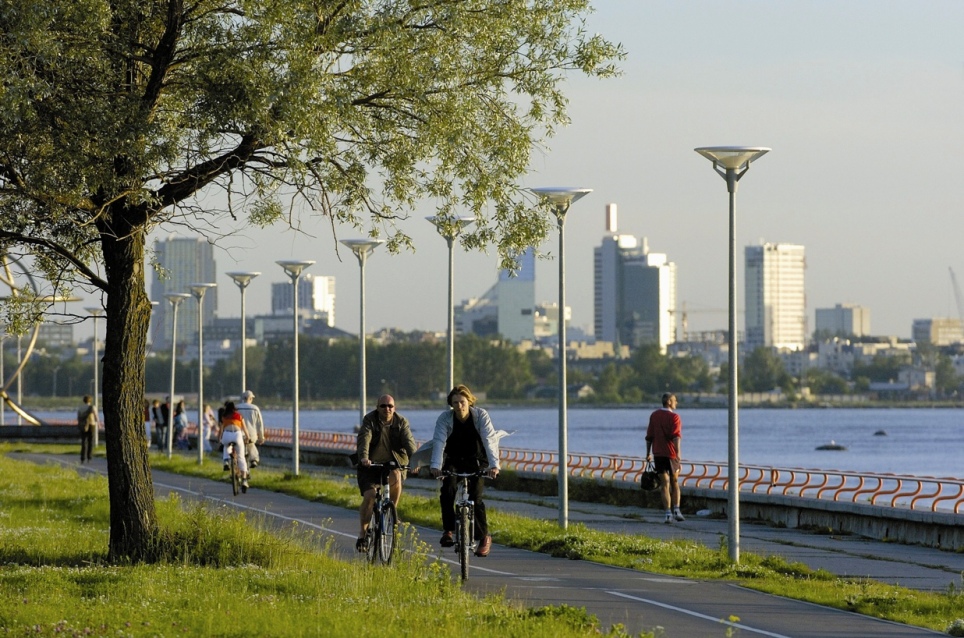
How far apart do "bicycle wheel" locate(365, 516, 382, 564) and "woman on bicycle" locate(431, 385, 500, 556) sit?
827 mm

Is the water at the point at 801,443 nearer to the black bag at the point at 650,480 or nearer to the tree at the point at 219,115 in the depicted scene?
the black bag at the point at 650,480

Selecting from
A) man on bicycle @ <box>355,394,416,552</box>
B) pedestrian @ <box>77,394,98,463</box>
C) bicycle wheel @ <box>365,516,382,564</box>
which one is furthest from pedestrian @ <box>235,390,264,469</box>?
pedestrian @ <box>77,394,98,463</box>

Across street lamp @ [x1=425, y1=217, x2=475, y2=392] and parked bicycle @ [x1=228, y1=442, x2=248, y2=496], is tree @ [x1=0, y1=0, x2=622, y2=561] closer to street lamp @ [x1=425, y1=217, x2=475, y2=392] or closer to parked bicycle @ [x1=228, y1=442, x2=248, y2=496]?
street lamp @ [x1=425, y1=217, x2=475, y2=392]

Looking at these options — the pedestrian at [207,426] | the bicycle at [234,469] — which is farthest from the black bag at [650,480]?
the pedestrian at [207,426]

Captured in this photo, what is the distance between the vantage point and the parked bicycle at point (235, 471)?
27.3 meters

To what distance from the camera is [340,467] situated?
45.0m

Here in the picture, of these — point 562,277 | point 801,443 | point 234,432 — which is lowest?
point 801,443

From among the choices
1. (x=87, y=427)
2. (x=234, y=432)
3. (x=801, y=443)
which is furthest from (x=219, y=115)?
(x=801, y=443)

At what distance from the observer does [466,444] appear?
14.6 m

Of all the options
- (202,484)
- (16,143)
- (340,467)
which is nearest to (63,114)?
(16,143)

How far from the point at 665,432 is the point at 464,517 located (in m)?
8.26

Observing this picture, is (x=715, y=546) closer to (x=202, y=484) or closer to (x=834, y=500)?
(x=834, y=500)

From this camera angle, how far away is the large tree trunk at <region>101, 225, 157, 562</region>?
15359 mm

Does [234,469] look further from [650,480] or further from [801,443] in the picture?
[801,443]
